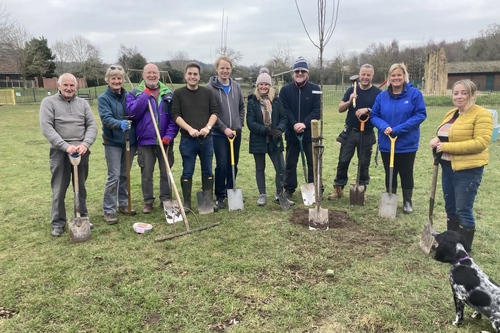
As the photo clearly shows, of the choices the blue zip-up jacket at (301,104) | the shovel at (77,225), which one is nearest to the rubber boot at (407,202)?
the blue zip-up jacket at (301,104)

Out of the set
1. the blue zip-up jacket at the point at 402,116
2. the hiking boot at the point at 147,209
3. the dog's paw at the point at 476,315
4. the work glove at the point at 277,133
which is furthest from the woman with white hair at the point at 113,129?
the dog's paw at the point at 476,315

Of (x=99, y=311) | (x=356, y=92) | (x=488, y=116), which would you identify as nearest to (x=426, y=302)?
(x=488, y=116)

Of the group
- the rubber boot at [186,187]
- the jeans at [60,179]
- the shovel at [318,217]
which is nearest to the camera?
the jeans at [60,179]

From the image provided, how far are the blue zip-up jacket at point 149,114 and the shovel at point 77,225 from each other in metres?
0.93

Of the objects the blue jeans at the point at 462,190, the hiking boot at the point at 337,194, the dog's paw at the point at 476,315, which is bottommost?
the dog's paw at the point at 476,315

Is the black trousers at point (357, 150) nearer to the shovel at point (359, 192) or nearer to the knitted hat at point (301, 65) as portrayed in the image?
the shovel at point (359, 192)

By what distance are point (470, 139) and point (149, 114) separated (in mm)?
3949

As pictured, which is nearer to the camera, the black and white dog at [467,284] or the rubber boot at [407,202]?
the black and white dog at [467,284]

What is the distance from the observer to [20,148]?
10602 mm

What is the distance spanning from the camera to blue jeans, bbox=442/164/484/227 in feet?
11.7

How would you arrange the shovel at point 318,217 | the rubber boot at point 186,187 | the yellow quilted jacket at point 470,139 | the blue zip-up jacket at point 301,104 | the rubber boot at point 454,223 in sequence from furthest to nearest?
1. the blue zip-up jacket at point 301,104
2. the rubber boot at point 186,187
3. the shovel at point 318,217
4. the rubber boot at point 454,223
5. the yellow quilted jacket at point 470,139

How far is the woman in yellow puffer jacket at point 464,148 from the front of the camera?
11.2 feet

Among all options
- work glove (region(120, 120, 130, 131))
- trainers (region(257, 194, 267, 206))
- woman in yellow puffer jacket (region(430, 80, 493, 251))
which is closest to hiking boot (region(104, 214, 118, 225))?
work glove (region(120, 120, 130, 131))

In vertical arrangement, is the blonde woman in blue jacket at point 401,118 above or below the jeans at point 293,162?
above
